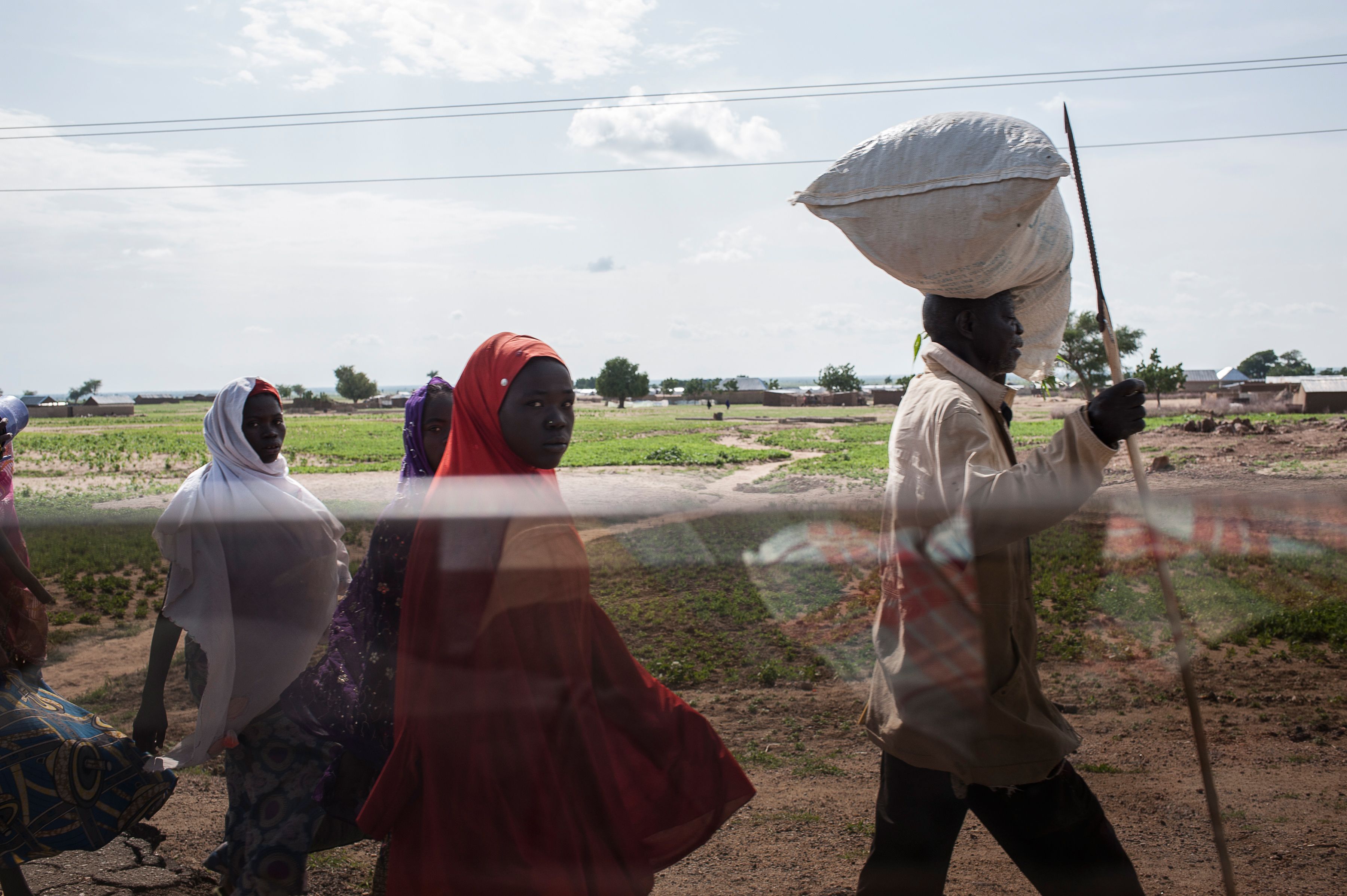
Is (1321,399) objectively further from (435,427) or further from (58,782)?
(58,782)

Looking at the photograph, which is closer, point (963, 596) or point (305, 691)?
point (963, 596)

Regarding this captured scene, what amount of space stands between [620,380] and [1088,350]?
6117 cm

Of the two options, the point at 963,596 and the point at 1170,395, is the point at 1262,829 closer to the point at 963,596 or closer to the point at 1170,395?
the point at 963,596

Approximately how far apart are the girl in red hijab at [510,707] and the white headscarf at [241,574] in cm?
78

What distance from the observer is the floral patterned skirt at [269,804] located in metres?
2.26

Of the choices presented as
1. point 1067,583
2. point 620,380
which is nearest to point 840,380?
point 620,380

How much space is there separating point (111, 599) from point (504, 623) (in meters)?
8.10

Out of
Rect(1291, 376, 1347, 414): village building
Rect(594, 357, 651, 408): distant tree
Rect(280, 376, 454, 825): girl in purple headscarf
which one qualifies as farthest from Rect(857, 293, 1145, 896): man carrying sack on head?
Rect(594, 357, 651, 408): distant tree

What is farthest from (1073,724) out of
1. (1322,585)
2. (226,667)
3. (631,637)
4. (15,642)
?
(15,642)

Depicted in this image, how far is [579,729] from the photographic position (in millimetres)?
1910

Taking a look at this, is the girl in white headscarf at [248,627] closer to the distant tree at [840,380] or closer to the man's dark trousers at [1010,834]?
the man's dark trousers at [1010,834]

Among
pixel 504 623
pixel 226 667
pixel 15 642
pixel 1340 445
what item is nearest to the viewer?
pixel 504 623

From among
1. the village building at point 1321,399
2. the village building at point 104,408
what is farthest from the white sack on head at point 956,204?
the village building at point 104,408

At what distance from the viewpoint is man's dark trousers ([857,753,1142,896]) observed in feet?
6.54
